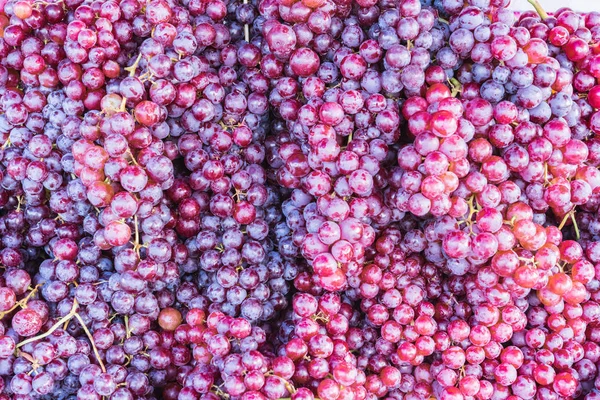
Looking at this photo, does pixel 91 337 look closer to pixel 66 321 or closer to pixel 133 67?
pixel 66 321

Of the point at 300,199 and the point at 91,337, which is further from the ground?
the point at 300,199

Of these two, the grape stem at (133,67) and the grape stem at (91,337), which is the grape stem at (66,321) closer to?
the grape stem at (91,337)

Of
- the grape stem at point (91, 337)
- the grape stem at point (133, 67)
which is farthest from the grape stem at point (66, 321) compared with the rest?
the grape stem at point (133, 67)

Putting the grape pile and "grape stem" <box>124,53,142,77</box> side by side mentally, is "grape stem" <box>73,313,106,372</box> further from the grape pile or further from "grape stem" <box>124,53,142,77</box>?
"grape stem" <box>124,53,142,77</box>

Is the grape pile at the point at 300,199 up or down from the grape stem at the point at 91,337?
up

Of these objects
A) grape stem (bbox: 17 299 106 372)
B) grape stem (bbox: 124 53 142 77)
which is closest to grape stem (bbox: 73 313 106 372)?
grape stem (bbox: 17 299 106 372)

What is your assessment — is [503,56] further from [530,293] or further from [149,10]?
[149,10]

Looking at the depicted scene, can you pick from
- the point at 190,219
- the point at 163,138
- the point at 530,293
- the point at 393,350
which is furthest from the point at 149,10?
the point at 530,293

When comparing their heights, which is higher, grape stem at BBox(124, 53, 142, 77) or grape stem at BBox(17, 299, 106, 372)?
grape stem at BBox(124, 53, 142, 77)

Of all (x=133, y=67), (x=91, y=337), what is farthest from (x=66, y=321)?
(x=133, y=67)
